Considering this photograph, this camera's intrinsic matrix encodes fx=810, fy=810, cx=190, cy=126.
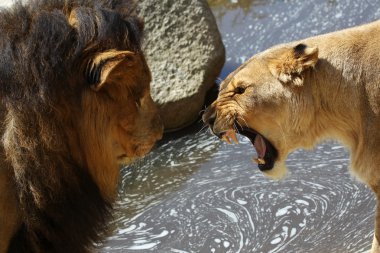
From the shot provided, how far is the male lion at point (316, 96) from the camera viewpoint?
3.71 meters

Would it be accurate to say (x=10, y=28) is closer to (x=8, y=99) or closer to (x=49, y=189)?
(x=8, y=99)

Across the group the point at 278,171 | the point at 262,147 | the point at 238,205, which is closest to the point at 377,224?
the point at 278,171

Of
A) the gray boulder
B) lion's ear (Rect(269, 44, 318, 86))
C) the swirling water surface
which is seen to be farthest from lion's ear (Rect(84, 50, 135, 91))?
the gray boulder

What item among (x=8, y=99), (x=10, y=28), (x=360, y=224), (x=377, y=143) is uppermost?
(x=10, y=28)

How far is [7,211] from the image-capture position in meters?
2.58

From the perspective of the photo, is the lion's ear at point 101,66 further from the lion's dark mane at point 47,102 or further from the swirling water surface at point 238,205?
the swirling water surface at point 238,205

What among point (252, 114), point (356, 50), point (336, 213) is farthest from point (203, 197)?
point (356, 50)

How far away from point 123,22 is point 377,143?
1.56 metres

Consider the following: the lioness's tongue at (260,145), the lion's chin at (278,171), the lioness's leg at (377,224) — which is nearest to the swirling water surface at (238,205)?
the lioness's leg at (377,224)

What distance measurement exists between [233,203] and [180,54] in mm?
1760

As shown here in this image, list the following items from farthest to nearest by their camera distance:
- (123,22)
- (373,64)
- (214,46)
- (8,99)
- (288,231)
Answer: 1. (214,46)
2. (288,231)
3. (373,64)
4. (123,22)
5. (8,99)

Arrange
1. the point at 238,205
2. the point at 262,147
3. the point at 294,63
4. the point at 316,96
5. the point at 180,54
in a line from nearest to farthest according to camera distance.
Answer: the point at 294,63 → the point at 316,96 → the point at 262,147 → the point at 238,205 → the point at 180,54

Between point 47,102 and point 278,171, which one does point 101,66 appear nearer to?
point 47,102

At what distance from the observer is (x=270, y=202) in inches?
188
